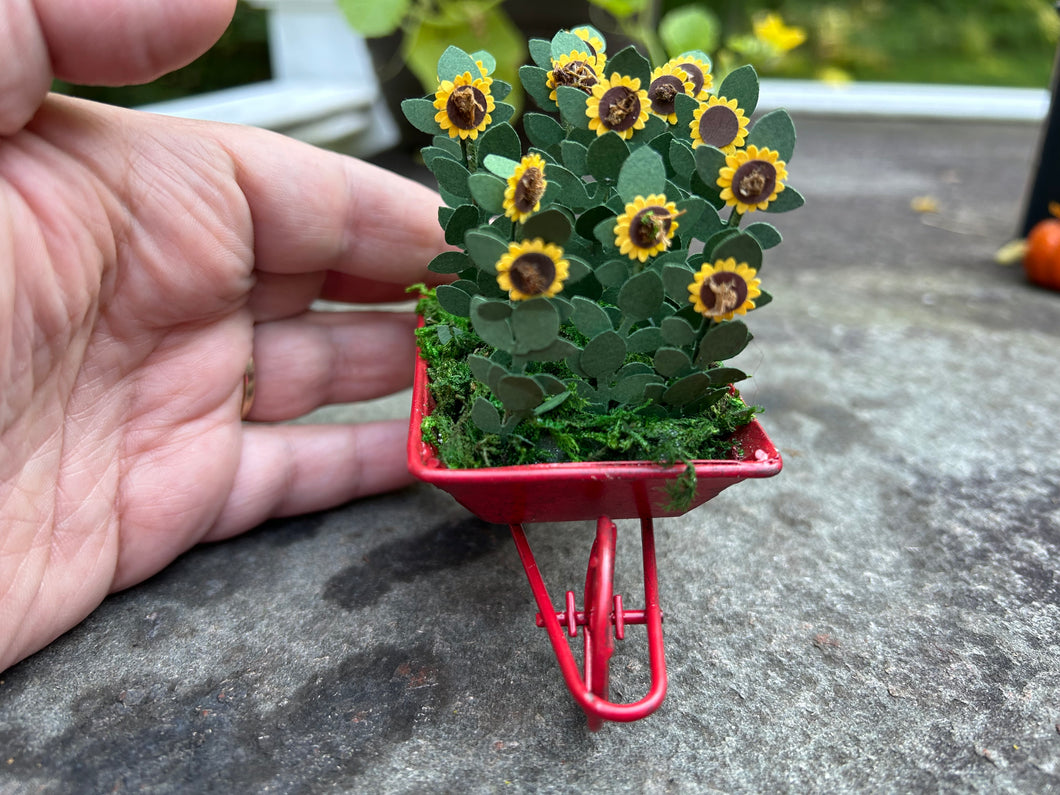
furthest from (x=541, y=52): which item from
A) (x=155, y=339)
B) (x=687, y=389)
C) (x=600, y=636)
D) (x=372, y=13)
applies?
(x=372, y=13)

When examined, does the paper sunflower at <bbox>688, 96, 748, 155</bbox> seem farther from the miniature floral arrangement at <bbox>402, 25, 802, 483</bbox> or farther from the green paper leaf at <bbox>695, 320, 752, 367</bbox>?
the green paper leaf at <bbox>695, 320, 752, 367</bbox>

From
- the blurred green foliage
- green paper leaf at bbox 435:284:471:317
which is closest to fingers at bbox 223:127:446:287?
green paper leaf at bbox 435:284:471:317

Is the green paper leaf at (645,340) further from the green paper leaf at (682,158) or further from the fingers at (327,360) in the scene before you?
the fingers at (327,360)

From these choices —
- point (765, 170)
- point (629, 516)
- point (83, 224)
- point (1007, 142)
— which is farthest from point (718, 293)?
→ point (1007, 142)

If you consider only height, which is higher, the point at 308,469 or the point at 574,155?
the point at 574,155

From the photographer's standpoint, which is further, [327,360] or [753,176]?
[327,360]

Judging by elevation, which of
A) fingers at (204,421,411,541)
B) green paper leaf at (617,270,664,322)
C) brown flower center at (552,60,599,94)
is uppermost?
brown flower center at (552,60,599,94)

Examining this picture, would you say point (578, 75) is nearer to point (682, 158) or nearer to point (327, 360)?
point (682, 158)
